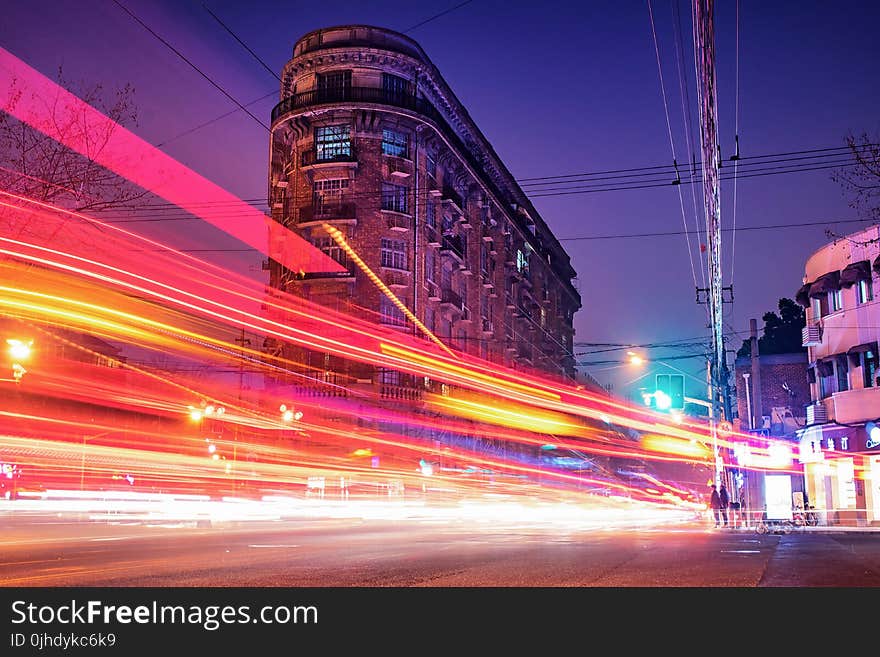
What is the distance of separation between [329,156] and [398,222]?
216 inches

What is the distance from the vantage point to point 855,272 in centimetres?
3756

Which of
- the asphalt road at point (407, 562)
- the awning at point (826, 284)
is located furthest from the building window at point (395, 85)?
the asphalt road at point (407, 562)

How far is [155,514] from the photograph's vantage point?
2995cm

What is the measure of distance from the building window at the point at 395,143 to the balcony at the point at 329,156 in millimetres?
2084

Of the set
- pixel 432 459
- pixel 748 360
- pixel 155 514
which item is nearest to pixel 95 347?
pixel 432 459

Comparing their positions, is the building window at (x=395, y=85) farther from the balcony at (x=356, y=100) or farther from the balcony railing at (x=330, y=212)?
the balcony railing at (x=330, y=212)

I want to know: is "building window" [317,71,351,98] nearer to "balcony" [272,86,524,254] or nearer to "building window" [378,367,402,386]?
"balcony" [272,86,524,254]

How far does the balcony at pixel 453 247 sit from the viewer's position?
57094mm

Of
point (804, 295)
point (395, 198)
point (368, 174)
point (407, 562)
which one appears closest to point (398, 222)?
point (395, 198)

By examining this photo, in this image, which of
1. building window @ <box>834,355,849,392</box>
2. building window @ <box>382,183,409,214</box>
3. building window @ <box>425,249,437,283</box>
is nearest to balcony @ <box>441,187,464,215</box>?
building window @ <box>425,249,437,283</box>

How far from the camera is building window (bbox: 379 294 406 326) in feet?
166

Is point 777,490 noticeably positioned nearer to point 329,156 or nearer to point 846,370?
point 846,370
